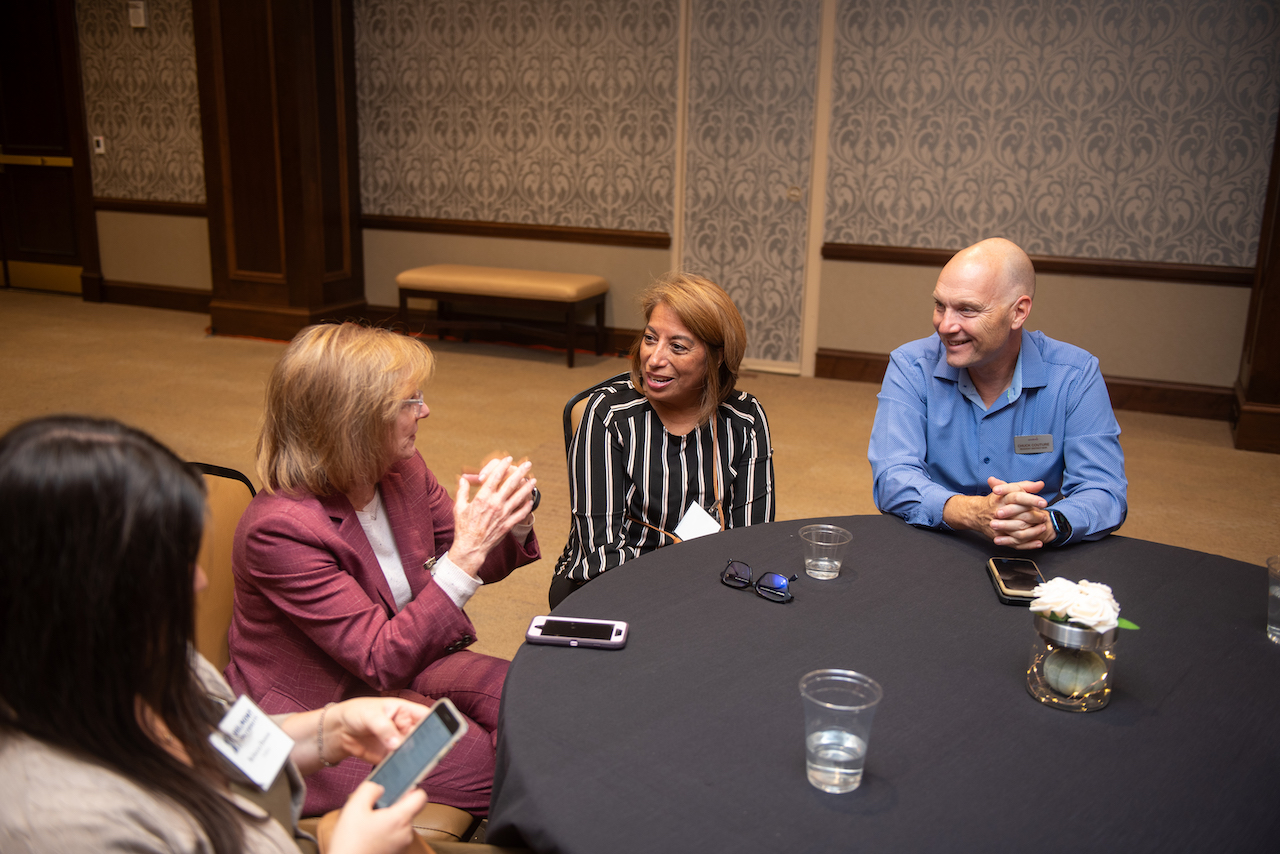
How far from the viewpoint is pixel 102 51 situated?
7.45 meters

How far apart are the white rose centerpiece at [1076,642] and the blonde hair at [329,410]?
1.01 m

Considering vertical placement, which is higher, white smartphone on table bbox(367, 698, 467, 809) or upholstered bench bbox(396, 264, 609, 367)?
white smartphone on table bbox(367, 698, 467, 809)

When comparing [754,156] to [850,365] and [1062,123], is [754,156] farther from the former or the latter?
[1062,123]

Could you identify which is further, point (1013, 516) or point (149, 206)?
point (149, 206)

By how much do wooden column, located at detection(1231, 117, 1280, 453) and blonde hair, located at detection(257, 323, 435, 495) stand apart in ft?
15.2

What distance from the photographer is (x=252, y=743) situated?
1.04 metres

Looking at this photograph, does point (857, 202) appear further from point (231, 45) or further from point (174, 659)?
point (174, 659)

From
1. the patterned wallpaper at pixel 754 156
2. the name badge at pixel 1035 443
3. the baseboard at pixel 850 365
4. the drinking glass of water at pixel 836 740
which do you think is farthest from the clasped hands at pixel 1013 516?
the patterned wallpaper at pixel 754 156

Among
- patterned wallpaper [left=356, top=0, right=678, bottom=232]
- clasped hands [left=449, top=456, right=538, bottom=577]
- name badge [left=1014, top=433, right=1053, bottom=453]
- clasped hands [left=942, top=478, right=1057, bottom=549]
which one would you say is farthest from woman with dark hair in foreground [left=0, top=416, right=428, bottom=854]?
patterned wallpaper [left=356, top=0, right=678, bottom=232]

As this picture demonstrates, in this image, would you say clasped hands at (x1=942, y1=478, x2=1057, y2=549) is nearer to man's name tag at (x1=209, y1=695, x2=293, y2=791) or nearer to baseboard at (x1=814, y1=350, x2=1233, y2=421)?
man's name tag at (x1=209, y1=695, x2=293, y2=791)

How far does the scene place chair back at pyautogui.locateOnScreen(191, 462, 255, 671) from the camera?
A: 158 centimetres

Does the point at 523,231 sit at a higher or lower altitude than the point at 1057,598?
higher

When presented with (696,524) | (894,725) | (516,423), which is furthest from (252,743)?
(516,423)

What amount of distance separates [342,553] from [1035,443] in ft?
4.81
